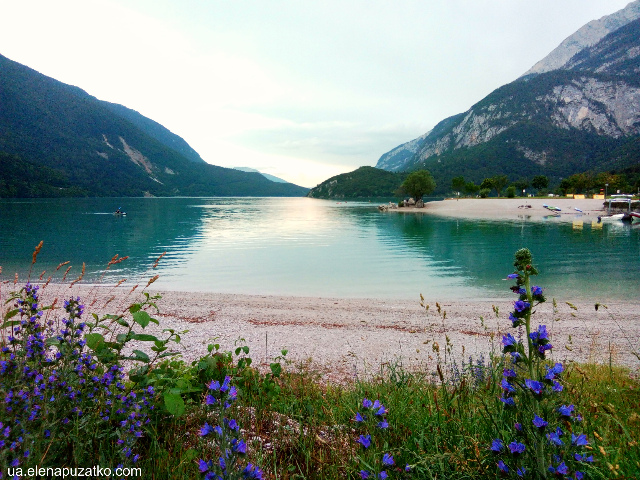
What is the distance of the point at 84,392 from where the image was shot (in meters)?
3.15

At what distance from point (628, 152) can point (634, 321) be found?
200 m

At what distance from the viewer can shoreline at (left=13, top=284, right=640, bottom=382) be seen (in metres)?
9.13

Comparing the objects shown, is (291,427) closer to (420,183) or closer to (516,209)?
(516,209)

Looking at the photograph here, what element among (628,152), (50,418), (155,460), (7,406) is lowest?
(155,460)

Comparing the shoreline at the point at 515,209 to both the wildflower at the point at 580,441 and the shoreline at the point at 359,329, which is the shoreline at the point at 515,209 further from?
the wildflower at the point at 580,441

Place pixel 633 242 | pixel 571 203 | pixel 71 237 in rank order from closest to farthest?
pixel 633 242, pixel 71 237, pixel 571 203

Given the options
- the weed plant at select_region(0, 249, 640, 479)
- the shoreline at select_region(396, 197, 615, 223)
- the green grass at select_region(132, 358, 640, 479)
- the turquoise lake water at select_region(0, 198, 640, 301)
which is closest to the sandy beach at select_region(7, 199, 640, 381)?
the green grass at select_region(132, 358, 640, 479)

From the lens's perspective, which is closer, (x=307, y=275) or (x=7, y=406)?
(x=7, y=406)

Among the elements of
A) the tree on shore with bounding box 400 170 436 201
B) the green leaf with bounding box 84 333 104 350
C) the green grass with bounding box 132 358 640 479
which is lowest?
the green grass with bounding box 132 358 640 479

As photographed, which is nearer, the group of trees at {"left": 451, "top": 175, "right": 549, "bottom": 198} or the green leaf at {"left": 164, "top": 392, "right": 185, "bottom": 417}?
the green leaf at {"left": 164, "top": 392, "right": 185, "bottom": 417}

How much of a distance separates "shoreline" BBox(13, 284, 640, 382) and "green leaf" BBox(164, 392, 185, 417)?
12.0ft

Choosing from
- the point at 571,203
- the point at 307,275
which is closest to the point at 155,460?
the point at 307,275

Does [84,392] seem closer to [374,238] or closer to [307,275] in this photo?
[307,275]

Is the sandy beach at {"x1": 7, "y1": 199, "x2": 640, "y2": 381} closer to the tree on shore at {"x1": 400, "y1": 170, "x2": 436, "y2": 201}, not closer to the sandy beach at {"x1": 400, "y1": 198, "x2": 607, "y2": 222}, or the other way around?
the sandy beach at {"x1": 400, "y1": 198, "x2": 607, "y2": 222}
